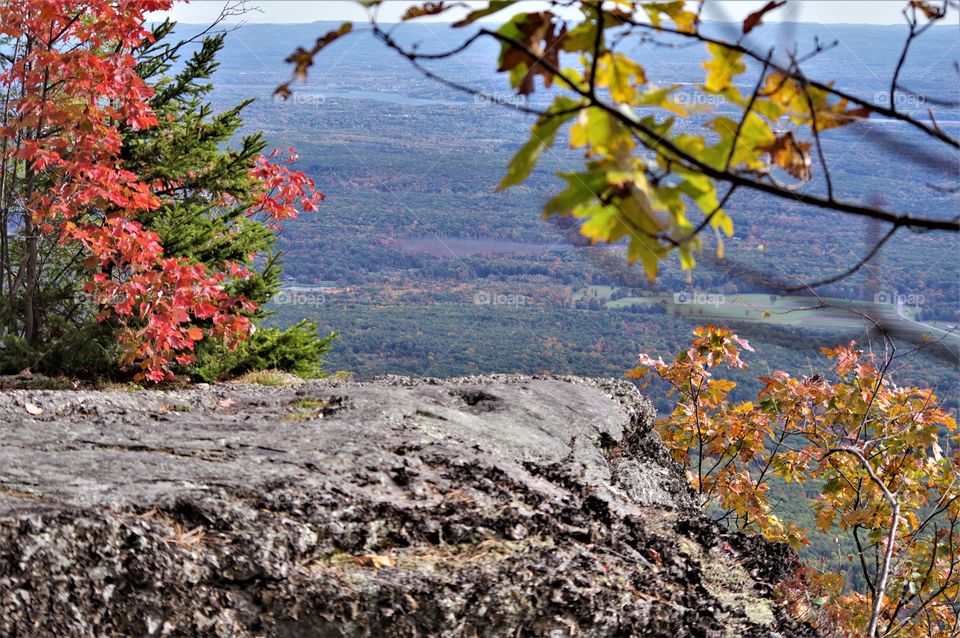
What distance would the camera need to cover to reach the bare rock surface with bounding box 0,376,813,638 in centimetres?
245

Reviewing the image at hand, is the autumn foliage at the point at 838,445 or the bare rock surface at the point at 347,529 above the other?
the bare rock surface at the point at 347,529

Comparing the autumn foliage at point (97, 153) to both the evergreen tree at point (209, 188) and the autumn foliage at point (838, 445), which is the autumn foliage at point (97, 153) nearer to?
the evergreen tree at point (209, 188)

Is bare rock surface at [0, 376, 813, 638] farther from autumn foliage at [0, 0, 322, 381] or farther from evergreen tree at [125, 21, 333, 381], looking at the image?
evergreen tree at [125, 21, 333, 381]

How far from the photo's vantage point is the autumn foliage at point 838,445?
5281 millimetres

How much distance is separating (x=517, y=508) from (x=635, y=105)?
7.87 ft

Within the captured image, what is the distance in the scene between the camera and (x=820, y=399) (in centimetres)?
562

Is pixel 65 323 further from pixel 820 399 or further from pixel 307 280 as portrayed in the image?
pixel 307 280

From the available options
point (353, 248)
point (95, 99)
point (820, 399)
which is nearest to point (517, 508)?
point (820, 399)

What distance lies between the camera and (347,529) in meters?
2.85

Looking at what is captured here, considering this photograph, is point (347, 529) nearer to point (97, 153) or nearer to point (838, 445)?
point (838, 445)

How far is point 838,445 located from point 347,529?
3.69 meters

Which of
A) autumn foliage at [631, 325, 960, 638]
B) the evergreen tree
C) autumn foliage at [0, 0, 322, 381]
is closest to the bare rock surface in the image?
→ autumn foliage at [0, 0, 322, 381]

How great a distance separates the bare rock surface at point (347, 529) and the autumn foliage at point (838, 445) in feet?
5.92

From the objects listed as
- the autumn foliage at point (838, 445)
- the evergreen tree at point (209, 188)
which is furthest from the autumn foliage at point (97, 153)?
the autumn foliage at point (838, 445)
